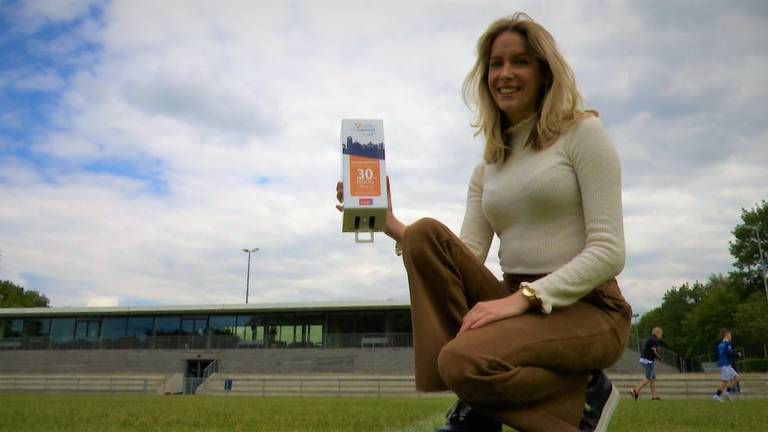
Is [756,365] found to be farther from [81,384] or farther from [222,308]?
[81,384]

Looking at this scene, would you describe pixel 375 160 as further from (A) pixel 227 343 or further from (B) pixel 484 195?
(A) pixel 227 343

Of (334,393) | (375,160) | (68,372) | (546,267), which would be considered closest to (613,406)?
(546,267)

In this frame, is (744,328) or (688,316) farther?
(688,316)

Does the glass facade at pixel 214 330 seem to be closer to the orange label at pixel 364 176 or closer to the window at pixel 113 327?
the window at pixel 113 327

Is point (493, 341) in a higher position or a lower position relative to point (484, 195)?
lower

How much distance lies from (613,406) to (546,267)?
630mm

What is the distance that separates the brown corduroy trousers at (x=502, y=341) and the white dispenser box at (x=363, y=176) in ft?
1.27

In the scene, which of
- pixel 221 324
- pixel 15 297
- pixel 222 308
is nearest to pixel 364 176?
pixel 222 308

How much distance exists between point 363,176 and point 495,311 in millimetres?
930

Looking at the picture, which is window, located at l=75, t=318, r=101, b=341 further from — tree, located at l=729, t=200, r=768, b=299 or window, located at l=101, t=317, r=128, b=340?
tree, located at l=729, t=200, r=768, b=299

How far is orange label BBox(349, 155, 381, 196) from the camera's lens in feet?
9.04

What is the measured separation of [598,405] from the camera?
2402 millimetres

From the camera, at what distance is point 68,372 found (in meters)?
37.4

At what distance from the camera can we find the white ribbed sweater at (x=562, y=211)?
86.2 inches
